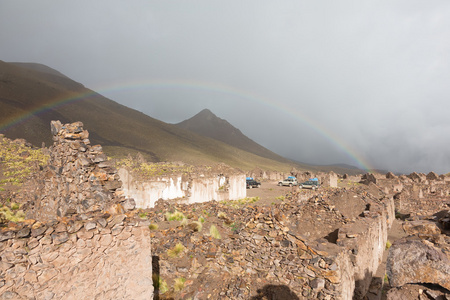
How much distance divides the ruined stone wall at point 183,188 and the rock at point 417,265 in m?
15.8

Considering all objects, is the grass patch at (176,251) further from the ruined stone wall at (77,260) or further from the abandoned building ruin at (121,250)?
the ruined stone wall at (77,260)

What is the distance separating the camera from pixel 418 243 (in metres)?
2.95

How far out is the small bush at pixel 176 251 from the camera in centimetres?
828

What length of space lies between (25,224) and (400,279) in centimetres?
540

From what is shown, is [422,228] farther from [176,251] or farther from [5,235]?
[176,251]

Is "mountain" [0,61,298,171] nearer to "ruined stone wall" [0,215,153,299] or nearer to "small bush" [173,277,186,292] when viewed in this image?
"small bush" [173,277,186,292]

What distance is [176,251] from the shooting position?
330 inches

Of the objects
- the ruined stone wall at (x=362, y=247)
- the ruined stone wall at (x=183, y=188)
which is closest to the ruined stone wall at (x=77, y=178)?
the ruined stone wall at (x=362, y=247)

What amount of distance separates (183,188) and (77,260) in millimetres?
18979

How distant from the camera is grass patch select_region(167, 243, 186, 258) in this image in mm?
8281

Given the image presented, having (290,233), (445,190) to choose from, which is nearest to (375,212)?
(290,233)

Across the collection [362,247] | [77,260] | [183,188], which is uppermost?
[77,260]

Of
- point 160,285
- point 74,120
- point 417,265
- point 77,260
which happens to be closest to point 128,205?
point 77,260

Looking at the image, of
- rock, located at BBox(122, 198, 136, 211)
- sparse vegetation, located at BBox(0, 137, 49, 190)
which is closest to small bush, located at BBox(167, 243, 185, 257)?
rock, located at BBox(122, 198, 136, 211)
